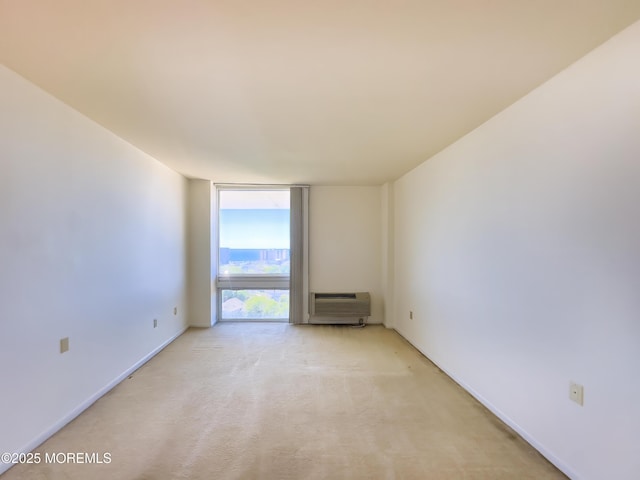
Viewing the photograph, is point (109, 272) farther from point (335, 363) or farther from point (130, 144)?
point (335, 363)

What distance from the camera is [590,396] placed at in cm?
143

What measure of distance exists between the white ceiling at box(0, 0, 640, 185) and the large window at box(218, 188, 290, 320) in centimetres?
232

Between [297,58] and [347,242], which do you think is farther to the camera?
[347,242]

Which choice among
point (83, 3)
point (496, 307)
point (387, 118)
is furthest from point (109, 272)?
point (496, 307)

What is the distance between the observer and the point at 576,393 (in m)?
1.51

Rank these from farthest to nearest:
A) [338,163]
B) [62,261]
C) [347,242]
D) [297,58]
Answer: [347,242], [338,163], [62,261], [297,58]

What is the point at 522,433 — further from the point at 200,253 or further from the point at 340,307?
the point at 200,253

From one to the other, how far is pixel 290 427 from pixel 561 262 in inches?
78.9

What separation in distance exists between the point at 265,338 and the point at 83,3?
3.59 m

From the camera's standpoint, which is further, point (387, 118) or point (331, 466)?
point (387, 118)

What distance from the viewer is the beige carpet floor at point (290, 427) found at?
1619mm

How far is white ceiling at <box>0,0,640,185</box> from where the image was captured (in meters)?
1.15

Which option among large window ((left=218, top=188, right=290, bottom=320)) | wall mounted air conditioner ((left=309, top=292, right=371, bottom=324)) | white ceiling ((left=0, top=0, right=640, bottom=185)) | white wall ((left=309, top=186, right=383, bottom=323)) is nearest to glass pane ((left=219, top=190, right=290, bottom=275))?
large window ((left=218, top=188, right=290, bottom=320))

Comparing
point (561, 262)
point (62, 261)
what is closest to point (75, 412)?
point (62, 261)
